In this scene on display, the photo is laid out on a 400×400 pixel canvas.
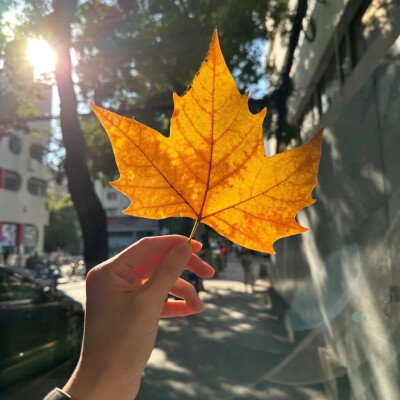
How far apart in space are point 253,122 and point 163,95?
9583mm

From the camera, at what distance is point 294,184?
1.12 metres

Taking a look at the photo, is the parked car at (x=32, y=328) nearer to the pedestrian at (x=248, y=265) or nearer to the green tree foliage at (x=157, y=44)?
the green tree foliage at (x=157, y=44)

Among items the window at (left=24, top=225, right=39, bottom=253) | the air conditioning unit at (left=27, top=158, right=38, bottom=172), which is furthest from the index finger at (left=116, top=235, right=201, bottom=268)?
the window at (left=24, top=225, right=39, bottom=253)

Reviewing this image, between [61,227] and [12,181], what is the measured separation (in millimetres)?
15100

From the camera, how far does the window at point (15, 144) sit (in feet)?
103

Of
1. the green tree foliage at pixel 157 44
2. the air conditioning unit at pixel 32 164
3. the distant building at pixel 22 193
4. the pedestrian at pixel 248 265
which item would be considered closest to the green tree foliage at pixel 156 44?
the green tree foliage at pixel 157 44

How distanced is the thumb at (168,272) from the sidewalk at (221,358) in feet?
13.4

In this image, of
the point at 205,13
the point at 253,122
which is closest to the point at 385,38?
the point at 253,122

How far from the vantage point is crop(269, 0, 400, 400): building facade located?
396 cm

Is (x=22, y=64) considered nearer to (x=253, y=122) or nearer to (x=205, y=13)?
(x=205, y=13)

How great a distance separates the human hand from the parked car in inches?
145

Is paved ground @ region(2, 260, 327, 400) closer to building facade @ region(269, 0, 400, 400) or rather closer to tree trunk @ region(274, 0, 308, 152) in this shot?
building facade @ region(269, 0, 400, 400)

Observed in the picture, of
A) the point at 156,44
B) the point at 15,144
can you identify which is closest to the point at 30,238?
the point at 15,144

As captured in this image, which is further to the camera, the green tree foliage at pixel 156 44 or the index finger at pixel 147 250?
the green tree foliage at pixel 156 44
